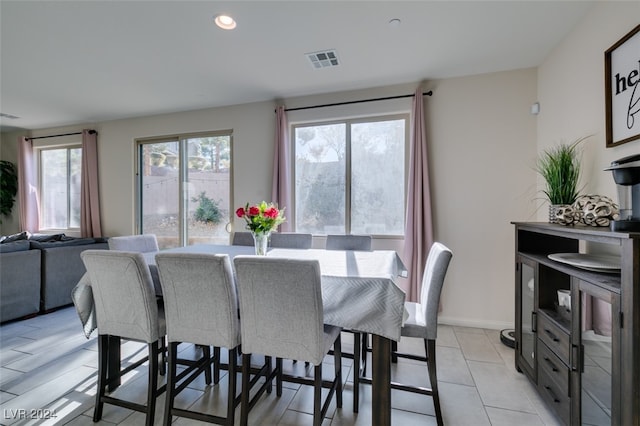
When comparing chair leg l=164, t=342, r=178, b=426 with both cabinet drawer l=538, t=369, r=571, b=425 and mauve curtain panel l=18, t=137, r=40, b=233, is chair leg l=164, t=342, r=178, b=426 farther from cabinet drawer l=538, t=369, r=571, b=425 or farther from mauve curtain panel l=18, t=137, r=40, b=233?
mauve curtain panel l=18, t=137, r=40, b=233

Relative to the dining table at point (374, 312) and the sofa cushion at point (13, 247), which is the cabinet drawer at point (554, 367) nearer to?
the dining table at point (374, 312)

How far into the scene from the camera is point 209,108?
408cm

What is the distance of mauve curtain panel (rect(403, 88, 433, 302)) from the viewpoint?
3.07m

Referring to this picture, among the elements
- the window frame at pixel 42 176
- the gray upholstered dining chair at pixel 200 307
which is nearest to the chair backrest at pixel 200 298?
the gray upholstered dining chair at pixel 200 307

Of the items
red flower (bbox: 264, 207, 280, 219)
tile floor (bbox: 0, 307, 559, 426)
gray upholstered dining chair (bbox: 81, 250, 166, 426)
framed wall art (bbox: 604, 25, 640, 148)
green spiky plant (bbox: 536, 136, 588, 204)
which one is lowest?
tile floor (bbox: 0, 307, 559, 426)

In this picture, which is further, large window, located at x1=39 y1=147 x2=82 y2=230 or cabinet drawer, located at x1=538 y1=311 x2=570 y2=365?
large window, located at x1=39 y1=147 x2=82 y2=230

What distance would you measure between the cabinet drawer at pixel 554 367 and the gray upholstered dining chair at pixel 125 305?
7.42 feet

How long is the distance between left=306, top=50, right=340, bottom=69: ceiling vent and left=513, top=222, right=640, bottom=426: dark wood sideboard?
2168 millimetres

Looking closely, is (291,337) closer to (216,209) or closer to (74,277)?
(216,209)

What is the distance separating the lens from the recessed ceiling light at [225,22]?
2.14 m

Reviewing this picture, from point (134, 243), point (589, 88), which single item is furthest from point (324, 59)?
point (134, 243)

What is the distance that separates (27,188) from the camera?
508 centimetres

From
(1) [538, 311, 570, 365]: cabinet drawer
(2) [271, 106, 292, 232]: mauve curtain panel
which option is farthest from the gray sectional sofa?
(1) [538, 311, 570, 365]: cabinet drawer

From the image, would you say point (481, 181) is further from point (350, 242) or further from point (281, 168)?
point (281, 168)
